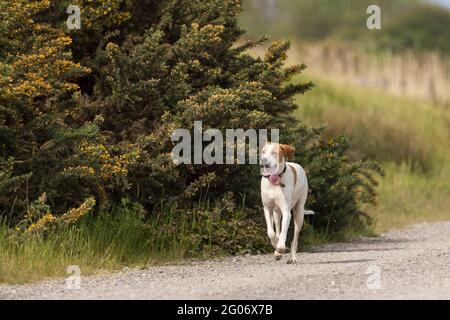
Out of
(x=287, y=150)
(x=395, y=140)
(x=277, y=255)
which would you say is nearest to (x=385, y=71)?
(x=395, y=140)

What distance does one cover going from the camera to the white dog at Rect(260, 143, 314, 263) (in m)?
11.5

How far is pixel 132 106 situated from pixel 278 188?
2.42m

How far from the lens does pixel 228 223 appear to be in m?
12.7


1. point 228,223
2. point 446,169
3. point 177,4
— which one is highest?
point 177,4

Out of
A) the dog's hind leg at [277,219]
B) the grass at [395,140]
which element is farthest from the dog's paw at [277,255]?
the grass at [395,140]

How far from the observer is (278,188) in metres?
11.7

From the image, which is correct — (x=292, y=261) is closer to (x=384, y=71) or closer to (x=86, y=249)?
(x=86, y=249)

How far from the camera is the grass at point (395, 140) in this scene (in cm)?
2014

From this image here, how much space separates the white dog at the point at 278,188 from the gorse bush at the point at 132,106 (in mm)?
899

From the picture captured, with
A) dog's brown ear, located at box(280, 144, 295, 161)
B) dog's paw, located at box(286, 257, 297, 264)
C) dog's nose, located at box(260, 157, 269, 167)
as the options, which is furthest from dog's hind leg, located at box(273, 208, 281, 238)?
dog's nose, located at box(260, 157, 269, 167)

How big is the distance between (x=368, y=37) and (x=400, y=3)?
24.0ft

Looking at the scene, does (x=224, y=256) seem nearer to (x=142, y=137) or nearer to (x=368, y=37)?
(x=142, y=137)

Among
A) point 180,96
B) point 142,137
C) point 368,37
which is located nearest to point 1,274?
point 142,137
